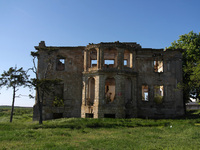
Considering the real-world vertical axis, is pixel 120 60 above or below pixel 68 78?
above

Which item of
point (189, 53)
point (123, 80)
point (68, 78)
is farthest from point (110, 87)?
point (189, 53)

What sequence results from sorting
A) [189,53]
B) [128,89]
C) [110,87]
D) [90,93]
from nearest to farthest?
[90,93], [128,89], [189,53], [110,87]

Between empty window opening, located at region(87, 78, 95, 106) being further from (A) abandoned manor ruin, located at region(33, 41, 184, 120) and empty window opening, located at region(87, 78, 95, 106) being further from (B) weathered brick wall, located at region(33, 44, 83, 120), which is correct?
(B) weathered brick wall, located at region(33, 44, 83, 120)

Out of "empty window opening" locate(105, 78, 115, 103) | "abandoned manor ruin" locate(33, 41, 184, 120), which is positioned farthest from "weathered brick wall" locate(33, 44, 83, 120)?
"empty window opening" locate(105, 78, 115, 103)

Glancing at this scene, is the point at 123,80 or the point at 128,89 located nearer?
the point at 123,80

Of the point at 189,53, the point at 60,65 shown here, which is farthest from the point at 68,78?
the point at 189,53

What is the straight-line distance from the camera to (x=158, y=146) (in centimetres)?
865

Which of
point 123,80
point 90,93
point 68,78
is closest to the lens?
point 123,80

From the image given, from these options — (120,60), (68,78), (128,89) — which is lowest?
(128,89)

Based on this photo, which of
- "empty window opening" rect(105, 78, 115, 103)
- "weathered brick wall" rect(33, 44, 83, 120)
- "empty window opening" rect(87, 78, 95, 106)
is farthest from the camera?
"empty window opening" rect(105, 78, 115, 103)

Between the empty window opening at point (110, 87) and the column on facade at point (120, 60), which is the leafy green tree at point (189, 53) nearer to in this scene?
the column on facade at point (120, 60)

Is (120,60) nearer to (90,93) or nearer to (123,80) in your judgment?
(123,80)

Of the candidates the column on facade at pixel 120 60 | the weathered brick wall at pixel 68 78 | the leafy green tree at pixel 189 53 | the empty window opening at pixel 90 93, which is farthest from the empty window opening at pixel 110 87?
the leafy green tree at pixel 189 53

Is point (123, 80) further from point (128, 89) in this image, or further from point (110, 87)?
point (110, 87)
